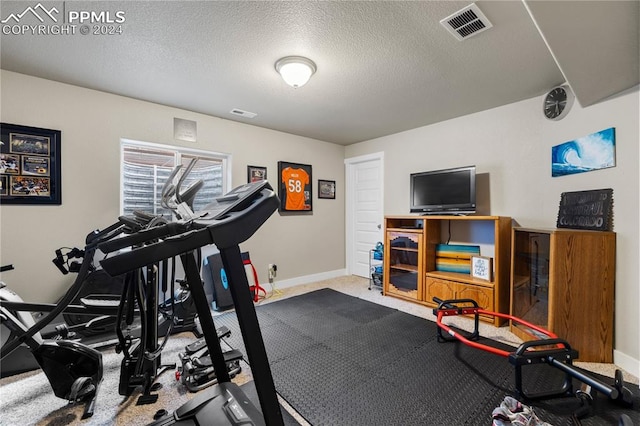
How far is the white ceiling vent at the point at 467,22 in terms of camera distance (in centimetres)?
171

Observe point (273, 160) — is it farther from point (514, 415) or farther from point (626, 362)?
point (626, 362)

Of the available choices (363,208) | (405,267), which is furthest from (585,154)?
(363,208)

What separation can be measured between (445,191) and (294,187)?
2.23m

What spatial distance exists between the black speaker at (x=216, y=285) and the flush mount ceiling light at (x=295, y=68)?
2.35 metres

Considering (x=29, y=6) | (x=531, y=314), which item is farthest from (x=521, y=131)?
(x=29, y=6)

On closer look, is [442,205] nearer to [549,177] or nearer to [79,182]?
[549,177]

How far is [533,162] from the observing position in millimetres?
3016

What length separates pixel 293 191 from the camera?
4.43 m

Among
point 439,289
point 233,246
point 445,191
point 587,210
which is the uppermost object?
point 445,191

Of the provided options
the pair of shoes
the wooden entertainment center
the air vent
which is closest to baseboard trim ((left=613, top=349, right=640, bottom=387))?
the wooden entertainment center

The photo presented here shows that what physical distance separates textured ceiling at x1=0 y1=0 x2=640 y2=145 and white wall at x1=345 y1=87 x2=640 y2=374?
0.69ft

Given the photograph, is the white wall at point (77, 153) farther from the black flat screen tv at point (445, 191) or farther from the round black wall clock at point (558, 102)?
the round black wall clock at point (558, 102)

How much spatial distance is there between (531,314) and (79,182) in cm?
466

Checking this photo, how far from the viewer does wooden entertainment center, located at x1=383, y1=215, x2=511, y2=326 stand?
297 centimetres
